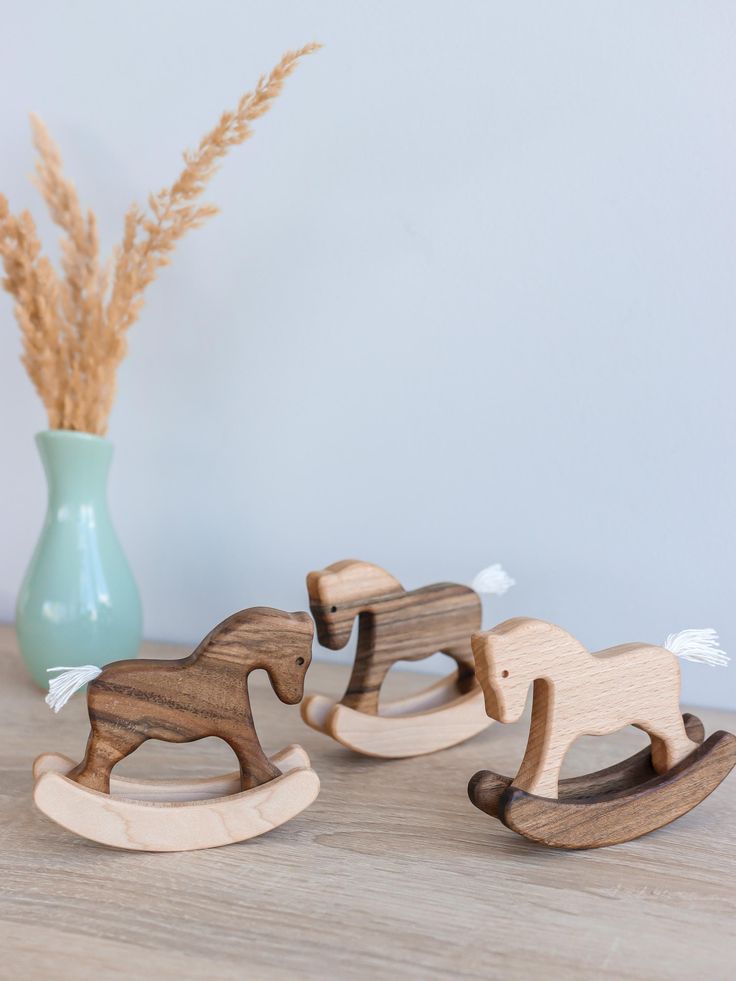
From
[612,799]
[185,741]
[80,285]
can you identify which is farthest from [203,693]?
[80,285]

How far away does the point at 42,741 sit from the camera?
677mm

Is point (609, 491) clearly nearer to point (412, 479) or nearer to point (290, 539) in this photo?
point (412, 479)

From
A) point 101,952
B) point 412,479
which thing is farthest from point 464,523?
point 101,952

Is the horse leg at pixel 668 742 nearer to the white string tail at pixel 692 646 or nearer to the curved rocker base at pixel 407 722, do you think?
the white string tail at pixel 692 646

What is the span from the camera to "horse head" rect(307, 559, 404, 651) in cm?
63

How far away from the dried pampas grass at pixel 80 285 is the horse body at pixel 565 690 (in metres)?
0.48

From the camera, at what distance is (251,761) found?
53 centimetres

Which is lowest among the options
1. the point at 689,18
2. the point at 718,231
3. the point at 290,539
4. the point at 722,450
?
the point at 290,539

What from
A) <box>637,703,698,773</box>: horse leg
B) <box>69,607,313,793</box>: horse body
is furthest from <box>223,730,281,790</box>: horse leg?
<box>637,703,698,773</box>: horse leg

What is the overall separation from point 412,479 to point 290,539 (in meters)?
0.15

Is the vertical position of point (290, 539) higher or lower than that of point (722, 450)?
lower

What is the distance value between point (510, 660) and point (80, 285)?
571mm

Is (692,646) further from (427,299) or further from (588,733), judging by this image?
(427,299)

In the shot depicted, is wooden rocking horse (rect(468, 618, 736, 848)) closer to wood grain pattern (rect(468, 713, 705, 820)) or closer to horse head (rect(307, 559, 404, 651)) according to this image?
wood grain pattern (rect(468, 713, 705, 820))
